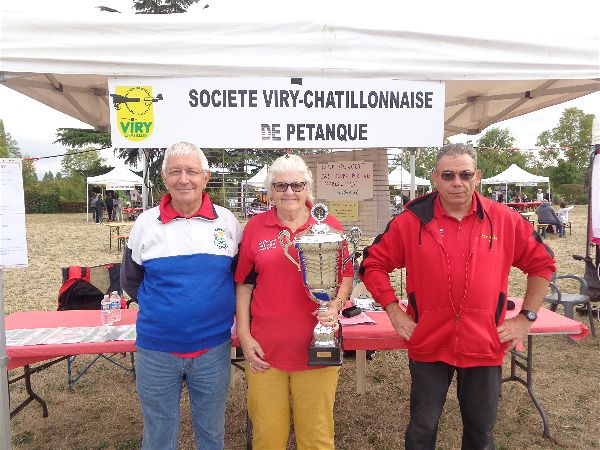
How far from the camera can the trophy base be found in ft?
6.30

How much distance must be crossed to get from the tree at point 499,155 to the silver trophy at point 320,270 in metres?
45.4

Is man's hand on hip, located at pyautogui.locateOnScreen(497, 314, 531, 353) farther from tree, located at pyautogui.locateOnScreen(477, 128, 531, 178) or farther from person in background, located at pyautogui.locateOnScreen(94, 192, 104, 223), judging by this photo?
tree, located at pyautogui.locateOnScreen(477, 128, 531, 178)

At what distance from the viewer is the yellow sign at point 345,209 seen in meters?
4.50

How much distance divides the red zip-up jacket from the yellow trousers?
465mm

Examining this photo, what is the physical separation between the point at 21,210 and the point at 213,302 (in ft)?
3.88

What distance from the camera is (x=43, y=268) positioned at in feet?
32.7

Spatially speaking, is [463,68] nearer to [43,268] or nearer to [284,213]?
[284,213]

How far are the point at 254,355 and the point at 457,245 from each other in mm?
1027

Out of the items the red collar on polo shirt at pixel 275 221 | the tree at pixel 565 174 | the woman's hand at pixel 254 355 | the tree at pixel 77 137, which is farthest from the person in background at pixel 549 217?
the tree at pixel 565 174

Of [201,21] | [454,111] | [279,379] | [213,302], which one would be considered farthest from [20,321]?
[454,111]

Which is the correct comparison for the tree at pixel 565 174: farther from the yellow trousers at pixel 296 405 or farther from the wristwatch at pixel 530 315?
the yellow trousers at pixel 296 405

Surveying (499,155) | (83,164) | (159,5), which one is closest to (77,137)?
(83,164)

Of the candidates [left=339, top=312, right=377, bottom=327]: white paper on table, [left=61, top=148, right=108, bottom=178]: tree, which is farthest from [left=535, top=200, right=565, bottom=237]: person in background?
[left=61, top=148, right=108, bottom=178]: tree

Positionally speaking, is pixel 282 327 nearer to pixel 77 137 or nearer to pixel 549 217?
pixel 549 217
